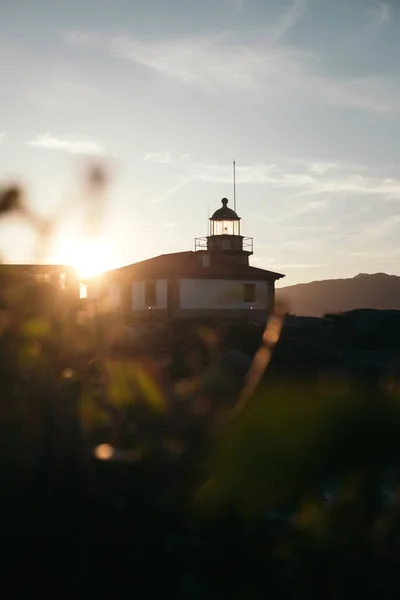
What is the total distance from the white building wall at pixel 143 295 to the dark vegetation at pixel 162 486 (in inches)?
1747

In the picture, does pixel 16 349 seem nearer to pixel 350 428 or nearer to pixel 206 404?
pixel 206 404

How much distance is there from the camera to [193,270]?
4709 cm

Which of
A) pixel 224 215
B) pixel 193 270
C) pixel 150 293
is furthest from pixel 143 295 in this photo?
pixel 224 215

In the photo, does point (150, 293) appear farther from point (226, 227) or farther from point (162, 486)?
point (162, 486)

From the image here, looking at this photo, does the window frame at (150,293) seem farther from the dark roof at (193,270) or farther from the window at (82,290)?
the window at (82,290)

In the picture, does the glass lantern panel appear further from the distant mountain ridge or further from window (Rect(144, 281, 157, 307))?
the distant mountain ridge

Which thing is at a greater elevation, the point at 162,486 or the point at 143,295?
the point at 143,295

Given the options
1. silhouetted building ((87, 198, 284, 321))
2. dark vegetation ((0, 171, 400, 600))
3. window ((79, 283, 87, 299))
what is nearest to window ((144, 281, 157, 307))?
silhouetted building ((87, 198, 284, 321))

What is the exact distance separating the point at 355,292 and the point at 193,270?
391 feet

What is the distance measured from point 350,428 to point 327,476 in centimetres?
39

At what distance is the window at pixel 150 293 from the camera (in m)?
47.9

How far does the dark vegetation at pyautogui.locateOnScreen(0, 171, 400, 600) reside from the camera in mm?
2455

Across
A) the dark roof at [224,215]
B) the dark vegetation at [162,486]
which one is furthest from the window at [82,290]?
the dark roof at [224,215]

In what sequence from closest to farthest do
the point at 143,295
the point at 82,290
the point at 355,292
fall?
1. the point at 82,290
2. the point at 143,295
3. the point at 355,292
